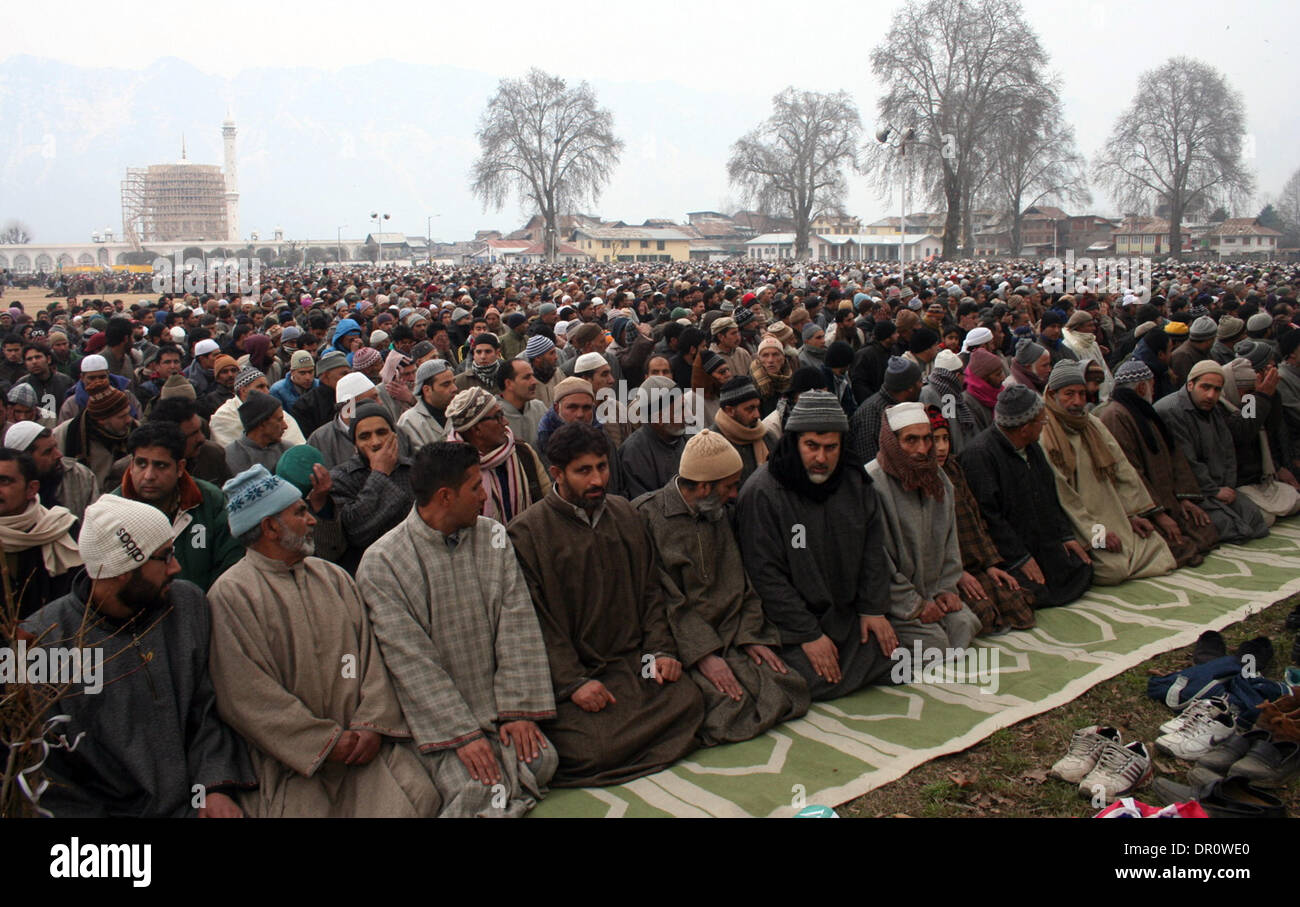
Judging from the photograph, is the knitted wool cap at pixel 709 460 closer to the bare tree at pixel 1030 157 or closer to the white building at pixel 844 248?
the bare tree at pixel 1030 157

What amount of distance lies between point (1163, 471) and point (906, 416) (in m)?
2.59

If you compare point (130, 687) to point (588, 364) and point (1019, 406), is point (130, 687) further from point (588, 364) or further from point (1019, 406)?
point (1019, 406)

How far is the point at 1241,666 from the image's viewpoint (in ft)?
13.2

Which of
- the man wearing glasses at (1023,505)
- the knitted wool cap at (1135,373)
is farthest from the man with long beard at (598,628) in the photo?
the knitted wool cap at (1135,373)

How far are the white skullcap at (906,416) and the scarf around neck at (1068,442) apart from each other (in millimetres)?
1526

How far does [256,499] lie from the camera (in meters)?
3.11

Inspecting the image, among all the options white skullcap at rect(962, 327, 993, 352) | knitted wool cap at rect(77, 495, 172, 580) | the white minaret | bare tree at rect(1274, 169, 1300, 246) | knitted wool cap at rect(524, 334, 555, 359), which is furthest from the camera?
the white minaret

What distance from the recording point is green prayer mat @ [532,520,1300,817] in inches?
132

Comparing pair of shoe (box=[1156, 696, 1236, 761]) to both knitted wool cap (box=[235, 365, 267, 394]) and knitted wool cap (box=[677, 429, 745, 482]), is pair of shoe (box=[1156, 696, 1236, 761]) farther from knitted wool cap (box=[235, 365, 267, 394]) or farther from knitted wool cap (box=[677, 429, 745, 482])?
knitted wool cap (box=[235, 365, 267, 394])

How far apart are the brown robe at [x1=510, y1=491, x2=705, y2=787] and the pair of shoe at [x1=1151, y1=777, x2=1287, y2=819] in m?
1.67

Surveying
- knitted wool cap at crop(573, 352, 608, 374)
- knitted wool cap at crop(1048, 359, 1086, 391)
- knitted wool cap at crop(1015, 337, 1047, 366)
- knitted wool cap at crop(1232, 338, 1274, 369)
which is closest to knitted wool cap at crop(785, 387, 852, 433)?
knitted wool cap at crop(1048, 359, 1086, 391)

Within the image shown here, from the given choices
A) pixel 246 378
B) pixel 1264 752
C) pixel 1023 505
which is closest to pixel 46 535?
pixel 246 378
